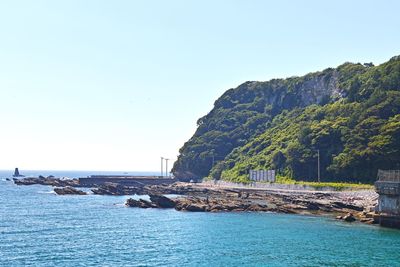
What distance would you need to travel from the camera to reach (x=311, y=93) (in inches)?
7854

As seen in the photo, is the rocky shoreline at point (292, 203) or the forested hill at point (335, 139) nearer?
the rocky shoreline at point (292, 203)

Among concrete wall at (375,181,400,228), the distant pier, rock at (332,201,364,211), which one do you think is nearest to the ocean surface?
concrete wall at (375,181,400,228)

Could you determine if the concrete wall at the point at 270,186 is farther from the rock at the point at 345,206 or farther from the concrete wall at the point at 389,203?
the concrete wall at the point at 389,203

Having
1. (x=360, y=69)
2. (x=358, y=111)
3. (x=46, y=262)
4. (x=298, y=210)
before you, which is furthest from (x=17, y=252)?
(x=360, y=69)

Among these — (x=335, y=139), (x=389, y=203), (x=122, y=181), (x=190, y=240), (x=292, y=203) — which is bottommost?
(x=190, y=240)

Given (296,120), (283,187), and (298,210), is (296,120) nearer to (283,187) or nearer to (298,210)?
(283,187)

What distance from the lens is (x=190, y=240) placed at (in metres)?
59.0

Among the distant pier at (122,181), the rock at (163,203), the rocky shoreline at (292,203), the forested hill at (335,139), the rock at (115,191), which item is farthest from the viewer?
the distant pier at (122,181)

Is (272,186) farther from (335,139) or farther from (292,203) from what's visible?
(292,203)

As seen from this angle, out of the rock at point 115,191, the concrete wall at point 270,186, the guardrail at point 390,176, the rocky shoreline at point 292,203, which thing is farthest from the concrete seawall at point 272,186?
the guardrail at point 390,176

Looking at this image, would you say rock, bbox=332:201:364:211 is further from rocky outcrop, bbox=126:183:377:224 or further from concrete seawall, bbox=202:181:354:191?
concrete seawall, bbox=202:181:354:191

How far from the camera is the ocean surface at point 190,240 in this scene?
47.1 metres

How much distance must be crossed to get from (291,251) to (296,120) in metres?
121

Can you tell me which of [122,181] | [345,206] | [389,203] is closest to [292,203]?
[345,206]
